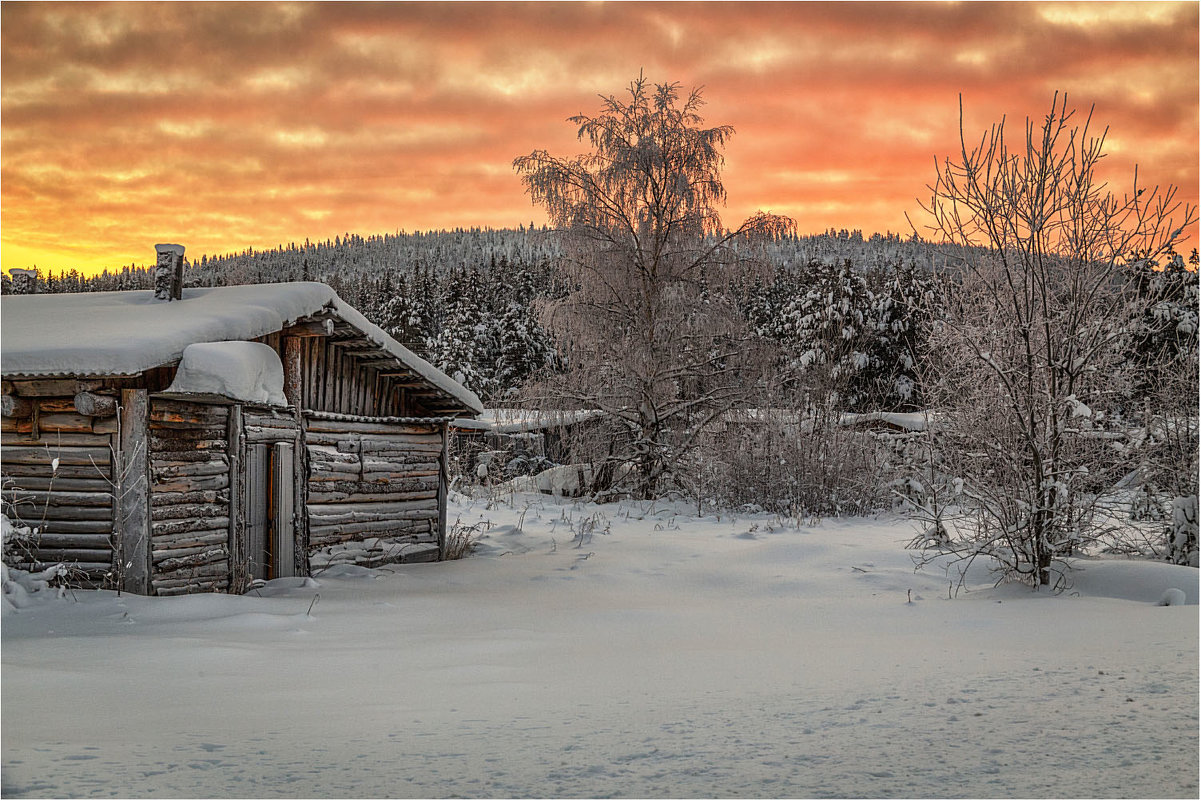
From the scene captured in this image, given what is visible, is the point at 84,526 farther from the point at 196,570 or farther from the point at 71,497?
the point at 196,570

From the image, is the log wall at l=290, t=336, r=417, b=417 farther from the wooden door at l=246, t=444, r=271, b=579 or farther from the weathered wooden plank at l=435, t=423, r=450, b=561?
the wooden door at l=246, t=444, r=271, b=579

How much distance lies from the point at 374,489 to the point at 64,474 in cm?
478

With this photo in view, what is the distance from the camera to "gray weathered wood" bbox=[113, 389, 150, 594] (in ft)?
34.3

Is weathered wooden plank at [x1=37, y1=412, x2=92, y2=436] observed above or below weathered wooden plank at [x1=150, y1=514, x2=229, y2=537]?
above

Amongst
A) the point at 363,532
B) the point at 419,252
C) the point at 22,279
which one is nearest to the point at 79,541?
the point at 363,532

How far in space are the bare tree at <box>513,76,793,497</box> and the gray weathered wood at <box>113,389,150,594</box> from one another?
531 inches

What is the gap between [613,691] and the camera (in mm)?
6281

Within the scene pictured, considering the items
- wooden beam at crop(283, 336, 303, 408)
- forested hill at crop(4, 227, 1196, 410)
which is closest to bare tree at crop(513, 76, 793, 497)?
forested hill at crop(4, 227, 1196, 410)

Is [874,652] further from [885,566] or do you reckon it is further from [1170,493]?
[1170,493]

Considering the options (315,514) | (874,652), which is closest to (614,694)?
(874,652)

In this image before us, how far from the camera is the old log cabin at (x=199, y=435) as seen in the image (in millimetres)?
10445

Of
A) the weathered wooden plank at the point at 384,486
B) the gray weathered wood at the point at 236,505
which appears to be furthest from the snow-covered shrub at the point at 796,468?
the gray weathered wood at the point at 236,505

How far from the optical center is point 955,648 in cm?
760

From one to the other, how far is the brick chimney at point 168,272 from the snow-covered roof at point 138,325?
0.15m
